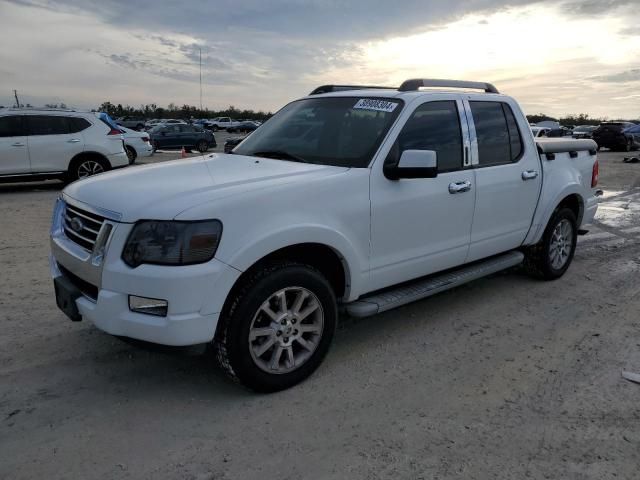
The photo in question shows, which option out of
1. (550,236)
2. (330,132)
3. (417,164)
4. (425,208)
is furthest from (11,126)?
(550,236)

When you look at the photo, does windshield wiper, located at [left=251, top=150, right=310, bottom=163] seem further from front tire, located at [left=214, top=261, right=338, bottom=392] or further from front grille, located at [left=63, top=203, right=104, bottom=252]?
front grille, located at [left=63, top=203, right=104, bottom=252]

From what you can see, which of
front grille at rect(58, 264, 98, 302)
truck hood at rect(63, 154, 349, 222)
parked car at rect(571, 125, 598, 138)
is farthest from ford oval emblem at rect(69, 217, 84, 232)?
parked car at rect(571, 125, 598, 138)

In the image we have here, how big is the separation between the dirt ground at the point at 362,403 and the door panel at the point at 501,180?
653 millimetres

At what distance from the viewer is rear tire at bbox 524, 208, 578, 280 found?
5366 mm

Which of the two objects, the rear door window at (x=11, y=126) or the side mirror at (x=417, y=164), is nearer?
the side mirror at (x=417, y=164)

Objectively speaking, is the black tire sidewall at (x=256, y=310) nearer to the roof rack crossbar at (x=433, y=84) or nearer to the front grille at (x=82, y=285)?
the front grille at (x=82, y=285)

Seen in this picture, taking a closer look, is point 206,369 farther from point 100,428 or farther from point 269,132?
point 269,132

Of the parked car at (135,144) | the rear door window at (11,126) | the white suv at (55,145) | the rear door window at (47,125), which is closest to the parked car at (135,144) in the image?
the parked car at (135,144)

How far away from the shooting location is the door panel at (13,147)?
35.9 feet

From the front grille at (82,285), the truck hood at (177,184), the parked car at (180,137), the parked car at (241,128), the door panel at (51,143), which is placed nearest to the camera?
the truck hood at (177,184)

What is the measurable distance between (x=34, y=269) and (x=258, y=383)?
3.69 meters

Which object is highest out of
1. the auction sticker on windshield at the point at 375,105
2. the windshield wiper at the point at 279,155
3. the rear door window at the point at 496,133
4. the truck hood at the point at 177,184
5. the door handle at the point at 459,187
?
the auction sticker on windshield at the point at 375,105

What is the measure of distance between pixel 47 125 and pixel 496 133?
10.1 meters

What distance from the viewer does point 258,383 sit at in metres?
3.16
